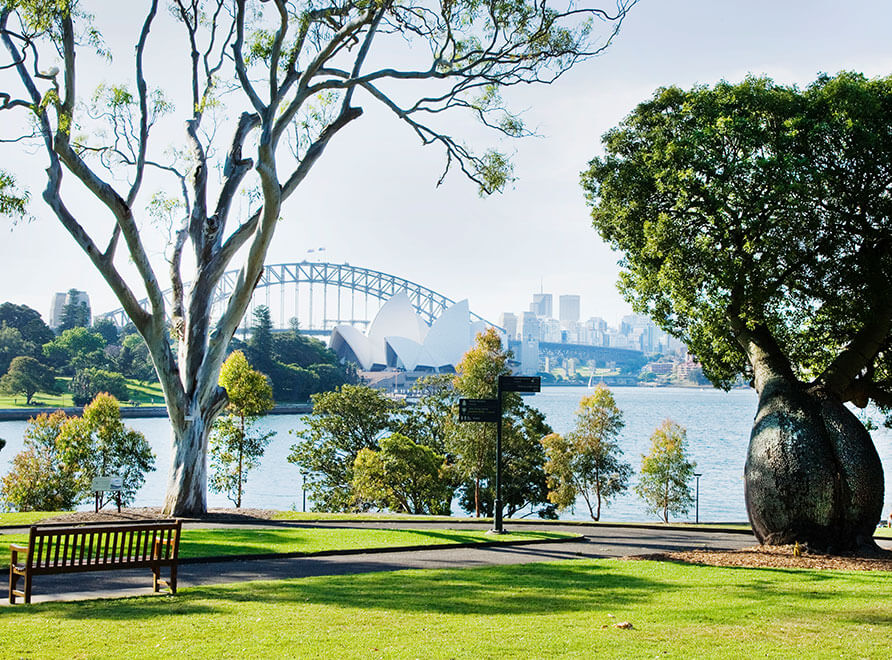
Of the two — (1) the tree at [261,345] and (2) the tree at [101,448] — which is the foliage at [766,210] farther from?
(1) the tree at [261,345]

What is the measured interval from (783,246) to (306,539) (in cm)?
958

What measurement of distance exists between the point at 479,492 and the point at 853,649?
27.6m

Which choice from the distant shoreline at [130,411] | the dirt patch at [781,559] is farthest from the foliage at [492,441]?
the distant shoreline at [130,411]

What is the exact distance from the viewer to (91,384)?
3226 inches

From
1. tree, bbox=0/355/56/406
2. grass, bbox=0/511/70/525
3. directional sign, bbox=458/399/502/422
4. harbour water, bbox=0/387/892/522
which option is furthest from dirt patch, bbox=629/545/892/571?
tree, bbox=0/355/56/406

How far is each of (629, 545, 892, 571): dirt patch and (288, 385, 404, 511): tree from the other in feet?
72.6

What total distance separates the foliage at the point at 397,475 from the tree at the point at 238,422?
13.4 ft

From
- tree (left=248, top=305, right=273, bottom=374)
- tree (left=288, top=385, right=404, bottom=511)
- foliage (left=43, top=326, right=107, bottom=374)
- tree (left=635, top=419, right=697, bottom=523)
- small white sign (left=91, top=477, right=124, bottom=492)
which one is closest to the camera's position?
small white sign (left=91, top=477, right=124, bottom=492)

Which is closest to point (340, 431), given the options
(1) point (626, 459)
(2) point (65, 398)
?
(1) point (626, 459)

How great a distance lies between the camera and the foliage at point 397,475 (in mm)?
28562

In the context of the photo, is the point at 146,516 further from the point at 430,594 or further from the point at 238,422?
the point at 238,422

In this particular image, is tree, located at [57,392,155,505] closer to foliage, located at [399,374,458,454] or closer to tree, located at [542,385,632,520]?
foliage, located at [399,374,458,454]

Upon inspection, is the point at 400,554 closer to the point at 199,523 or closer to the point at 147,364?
the point at 199,523

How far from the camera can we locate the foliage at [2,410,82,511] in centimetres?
3112
